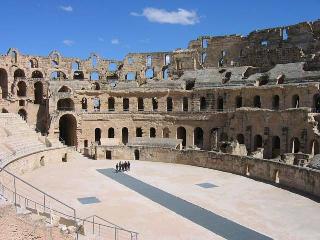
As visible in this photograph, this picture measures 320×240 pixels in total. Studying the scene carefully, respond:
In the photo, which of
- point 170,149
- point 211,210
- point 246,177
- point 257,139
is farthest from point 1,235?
point 257,139

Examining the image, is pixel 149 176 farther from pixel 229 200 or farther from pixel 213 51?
pixel 213 51

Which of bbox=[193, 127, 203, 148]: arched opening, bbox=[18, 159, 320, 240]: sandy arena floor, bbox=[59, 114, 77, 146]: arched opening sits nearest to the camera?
bbox=[18, 159, 320, 240]: sandy arena floor

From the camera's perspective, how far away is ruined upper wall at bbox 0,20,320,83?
153ft

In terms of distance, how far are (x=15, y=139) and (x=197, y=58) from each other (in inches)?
1145

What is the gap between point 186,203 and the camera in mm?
21453

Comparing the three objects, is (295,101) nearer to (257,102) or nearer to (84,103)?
(257,102)

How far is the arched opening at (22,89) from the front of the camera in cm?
4909

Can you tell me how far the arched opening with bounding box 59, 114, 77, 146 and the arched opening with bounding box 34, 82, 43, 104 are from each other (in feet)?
17.8

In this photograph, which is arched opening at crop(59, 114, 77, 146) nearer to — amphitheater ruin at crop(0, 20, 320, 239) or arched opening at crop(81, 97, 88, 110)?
amphitheater ruin at crop(0, 20, 320, 239)

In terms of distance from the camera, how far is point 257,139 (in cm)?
3803

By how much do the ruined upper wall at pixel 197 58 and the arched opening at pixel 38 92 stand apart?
1442 millimetres

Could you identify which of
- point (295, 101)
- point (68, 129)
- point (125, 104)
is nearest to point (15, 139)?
point (68, 129)

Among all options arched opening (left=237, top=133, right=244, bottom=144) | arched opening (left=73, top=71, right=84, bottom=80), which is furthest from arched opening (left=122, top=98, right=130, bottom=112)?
arched opening (left=237, top=133, right=244, bottom=144)

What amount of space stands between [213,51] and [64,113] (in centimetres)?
2245
